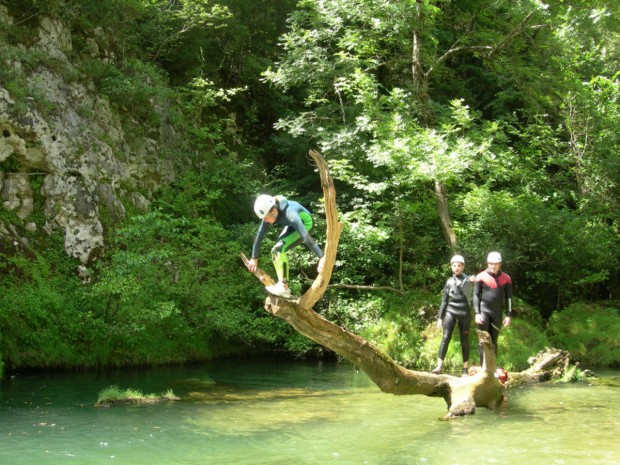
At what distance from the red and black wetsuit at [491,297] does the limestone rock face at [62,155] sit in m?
9.18

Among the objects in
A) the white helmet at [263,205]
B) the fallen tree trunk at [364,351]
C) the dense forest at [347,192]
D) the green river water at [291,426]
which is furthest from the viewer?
the dense forest at [347,192]

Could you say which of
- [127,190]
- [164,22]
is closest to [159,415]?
[127,190]

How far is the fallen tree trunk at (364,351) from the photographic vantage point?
644cm

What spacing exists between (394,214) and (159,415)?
10.5 meters

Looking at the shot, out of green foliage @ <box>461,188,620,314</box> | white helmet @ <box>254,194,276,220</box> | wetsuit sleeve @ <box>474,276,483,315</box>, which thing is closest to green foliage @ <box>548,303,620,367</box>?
green foliage @ <box>461,188,620,314</box>

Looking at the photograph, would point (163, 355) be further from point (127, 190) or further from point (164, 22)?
point (164, 22)

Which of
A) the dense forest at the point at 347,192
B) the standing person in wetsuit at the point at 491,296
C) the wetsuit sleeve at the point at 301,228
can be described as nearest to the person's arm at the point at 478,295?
the standing person in wetsuit at the point at 491,296

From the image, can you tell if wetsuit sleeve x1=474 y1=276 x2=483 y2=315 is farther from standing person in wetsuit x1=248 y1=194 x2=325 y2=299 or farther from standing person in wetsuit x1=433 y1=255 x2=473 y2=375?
standing person in wetsuit x1=248 y1=194 x2=325 y2=299

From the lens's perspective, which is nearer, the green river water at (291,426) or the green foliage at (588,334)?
the green river water at (291,426)

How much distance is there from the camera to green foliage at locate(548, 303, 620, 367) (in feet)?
51.7

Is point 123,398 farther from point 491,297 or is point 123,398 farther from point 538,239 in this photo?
point 538,239

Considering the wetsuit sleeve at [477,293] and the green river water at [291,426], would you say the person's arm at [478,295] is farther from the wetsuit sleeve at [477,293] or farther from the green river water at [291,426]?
the green river water at [291,426]

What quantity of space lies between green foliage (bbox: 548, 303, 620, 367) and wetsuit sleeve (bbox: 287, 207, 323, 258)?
11.4 m

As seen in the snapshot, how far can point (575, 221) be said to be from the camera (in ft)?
53.6
